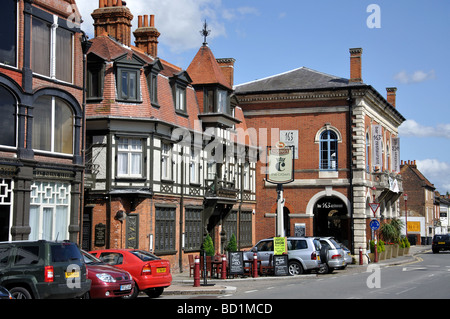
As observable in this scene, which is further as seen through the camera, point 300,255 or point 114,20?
point 114,20

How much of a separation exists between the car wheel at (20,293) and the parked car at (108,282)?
1899 millimetres

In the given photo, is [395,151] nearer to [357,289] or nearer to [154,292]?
[357,289]

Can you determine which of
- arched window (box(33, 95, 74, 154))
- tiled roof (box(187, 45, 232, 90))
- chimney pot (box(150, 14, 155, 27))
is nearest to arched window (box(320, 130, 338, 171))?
tiled roof (box(187, 45, 232, 90))

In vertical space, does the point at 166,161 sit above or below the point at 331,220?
above

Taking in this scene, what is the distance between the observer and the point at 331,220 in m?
47.3

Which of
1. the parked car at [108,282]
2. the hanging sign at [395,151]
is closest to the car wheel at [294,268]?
the parked car at [108,282]

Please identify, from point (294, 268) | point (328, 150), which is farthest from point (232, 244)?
point (328, 150)

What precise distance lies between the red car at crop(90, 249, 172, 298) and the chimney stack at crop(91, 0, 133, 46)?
1476cm

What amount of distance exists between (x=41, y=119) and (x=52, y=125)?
55 centimetres

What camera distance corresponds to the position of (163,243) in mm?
31328

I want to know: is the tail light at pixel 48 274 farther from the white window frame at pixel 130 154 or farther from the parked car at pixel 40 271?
the white window frame at pixel 130 154

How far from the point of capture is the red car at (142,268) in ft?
64.3

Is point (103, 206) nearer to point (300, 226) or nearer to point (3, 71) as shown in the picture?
point (3, 71)
